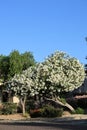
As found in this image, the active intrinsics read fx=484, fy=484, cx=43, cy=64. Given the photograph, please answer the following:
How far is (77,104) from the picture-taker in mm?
48875

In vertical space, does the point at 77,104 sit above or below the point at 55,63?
below

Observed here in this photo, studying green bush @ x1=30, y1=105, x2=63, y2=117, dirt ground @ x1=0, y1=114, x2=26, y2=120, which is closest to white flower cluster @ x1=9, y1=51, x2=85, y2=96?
dirt ground @ x1=0, y1=114, x2=26, y2=120

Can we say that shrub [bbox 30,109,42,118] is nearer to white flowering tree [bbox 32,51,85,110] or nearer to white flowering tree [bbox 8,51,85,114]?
white flowering tree [bbox 8,51,85,114]

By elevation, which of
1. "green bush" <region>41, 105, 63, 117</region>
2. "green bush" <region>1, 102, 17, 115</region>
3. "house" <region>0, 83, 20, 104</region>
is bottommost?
"green bush" <region>41, 105, 63, 117</region>

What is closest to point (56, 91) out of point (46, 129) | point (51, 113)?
point (51, 113)

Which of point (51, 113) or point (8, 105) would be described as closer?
point (51, 113)

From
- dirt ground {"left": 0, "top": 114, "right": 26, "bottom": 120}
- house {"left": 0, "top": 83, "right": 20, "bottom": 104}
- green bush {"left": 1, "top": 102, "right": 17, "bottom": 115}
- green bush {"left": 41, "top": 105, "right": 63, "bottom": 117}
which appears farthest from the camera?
house {"left": 0, "top": 83, "right": 20, "bottom": 104}

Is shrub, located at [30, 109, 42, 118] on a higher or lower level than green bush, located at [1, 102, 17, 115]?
lower

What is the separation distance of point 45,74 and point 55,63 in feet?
4.48

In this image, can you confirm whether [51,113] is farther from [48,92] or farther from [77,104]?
[77,104]

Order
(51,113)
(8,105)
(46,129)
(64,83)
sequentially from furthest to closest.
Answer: (8,105)
(64,83)
(51,113)
(46,129)

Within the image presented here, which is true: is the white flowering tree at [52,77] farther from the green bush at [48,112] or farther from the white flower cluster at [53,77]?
the green bush at [48,112]

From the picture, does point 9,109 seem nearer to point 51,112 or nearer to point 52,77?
point 52,77

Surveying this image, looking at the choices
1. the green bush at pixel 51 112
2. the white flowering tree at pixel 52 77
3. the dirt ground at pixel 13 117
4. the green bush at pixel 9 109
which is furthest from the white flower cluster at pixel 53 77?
the green bush at pixel 51 112
